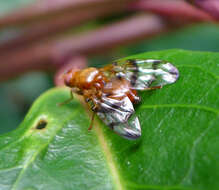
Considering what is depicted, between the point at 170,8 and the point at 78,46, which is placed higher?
the point at 170,8

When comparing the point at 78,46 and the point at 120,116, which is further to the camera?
the point at 78,46

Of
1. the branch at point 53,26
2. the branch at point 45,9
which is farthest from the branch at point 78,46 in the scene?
the branch at point 45,9

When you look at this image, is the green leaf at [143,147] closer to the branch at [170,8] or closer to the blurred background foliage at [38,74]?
the branch at [170,8]

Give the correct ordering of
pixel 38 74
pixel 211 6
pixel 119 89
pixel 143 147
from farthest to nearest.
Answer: pixel 38 74 < pixel 119 89 < pixel 211 6 < pixel 143 147

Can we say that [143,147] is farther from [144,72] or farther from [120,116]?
[144,72]

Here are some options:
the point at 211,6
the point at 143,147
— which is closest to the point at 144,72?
the point at 211,6

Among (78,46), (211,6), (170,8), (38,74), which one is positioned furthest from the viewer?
(38,74)

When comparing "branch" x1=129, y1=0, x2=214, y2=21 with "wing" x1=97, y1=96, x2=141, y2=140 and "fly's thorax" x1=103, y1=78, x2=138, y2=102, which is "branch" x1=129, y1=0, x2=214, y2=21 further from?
"wing" x1=97, y1=96, x2=141, y2=140
